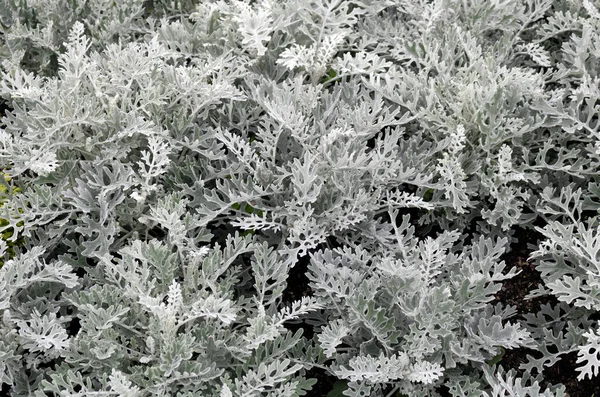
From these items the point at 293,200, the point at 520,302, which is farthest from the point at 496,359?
the point at 293,200

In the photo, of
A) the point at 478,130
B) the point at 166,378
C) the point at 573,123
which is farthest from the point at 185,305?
the point at 573,123

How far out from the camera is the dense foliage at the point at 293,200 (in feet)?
7.72

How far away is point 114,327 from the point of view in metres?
2.46

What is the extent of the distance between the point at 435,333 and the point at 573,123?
1132mm

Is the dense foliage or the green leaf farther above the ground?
the dense foliage

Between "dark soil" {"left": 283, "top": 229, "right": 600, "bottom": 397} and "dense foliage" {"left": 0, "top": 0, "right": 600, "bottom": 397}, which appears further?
"dark soil" {"left": 283, "top": 229, "right": 600, "bottom": 397}

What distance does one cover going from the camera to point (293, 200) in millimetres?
2678

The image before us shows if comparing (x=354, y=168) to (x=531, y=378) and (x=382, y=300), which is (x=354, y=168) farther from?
(x=531, y=378)

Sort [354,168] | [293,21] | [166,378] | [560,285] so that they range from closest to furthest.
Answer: [166,378]
[560,285]
[354,168]
[293,21]

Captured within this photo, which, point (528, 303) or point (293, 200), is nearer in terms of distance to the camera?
point (293, 200)

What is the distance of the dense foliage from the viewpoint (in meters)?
2.35

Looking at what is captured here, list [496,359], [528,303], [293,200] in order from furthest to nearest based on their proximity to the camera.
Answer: [528,303]
[293,200]
[496,359]

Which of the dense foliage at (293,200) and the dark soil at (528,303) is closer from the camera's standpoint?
the dense foliage at (293,200)

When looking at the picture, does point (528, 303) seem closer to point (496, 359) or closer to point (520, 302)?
point (520, 302)
